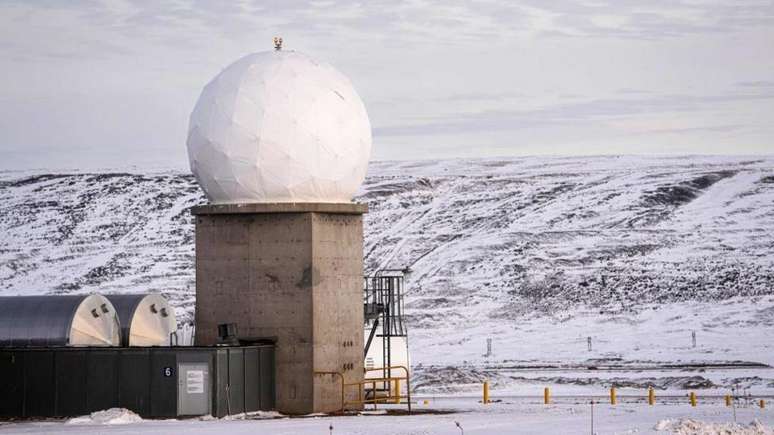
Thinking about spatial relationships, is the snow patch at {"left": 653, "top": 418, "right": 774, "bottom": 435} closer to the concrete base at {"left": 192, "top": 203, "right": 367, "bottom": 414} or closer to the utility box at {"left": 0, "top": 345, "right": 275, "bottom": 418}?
the concrete base at {"left": 192, "top": 203, "right": 367, "bottom": 414}

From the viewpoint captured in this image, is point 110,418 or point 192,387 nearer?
point 110,418

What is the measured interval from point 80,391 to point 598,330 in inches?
1684

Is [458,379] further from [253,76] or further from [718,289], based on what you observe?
[718,289]

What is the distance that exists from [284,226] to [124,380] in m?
6.01

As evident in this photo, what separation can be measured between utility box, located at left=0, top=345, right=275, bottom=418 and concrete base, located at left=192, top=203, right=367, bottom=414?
1684mm

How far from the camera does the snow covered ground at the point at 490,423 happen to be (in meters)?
32.2

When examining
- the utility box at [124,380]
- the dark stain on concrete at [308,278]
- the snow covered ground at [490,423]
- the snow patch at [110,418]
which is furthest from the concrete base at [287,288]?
the snow patch at [110,418]

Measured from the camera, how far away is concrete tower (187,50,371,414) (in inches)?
1570

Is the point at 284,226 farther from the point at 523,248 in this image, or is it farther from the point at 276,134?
the point at 523,248

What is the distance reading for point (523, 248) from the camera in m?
93.9

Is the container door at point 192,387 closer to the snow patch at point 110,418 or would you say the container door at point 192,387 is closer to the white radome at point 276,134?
the snow patch at point 110,418

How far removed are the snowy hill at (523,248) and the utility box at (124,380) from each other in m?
31.2

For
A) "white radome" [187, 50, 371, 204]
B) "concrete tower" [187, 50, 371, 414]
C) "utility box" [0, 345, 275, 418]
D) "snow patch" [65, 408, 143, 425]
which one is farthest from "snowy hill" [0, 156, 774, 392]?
"snow patch" [65, 408, 143, 425]

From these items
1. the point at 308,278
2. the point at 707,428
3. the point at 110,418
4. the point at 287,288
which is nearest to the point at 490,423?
the point at 707,428
